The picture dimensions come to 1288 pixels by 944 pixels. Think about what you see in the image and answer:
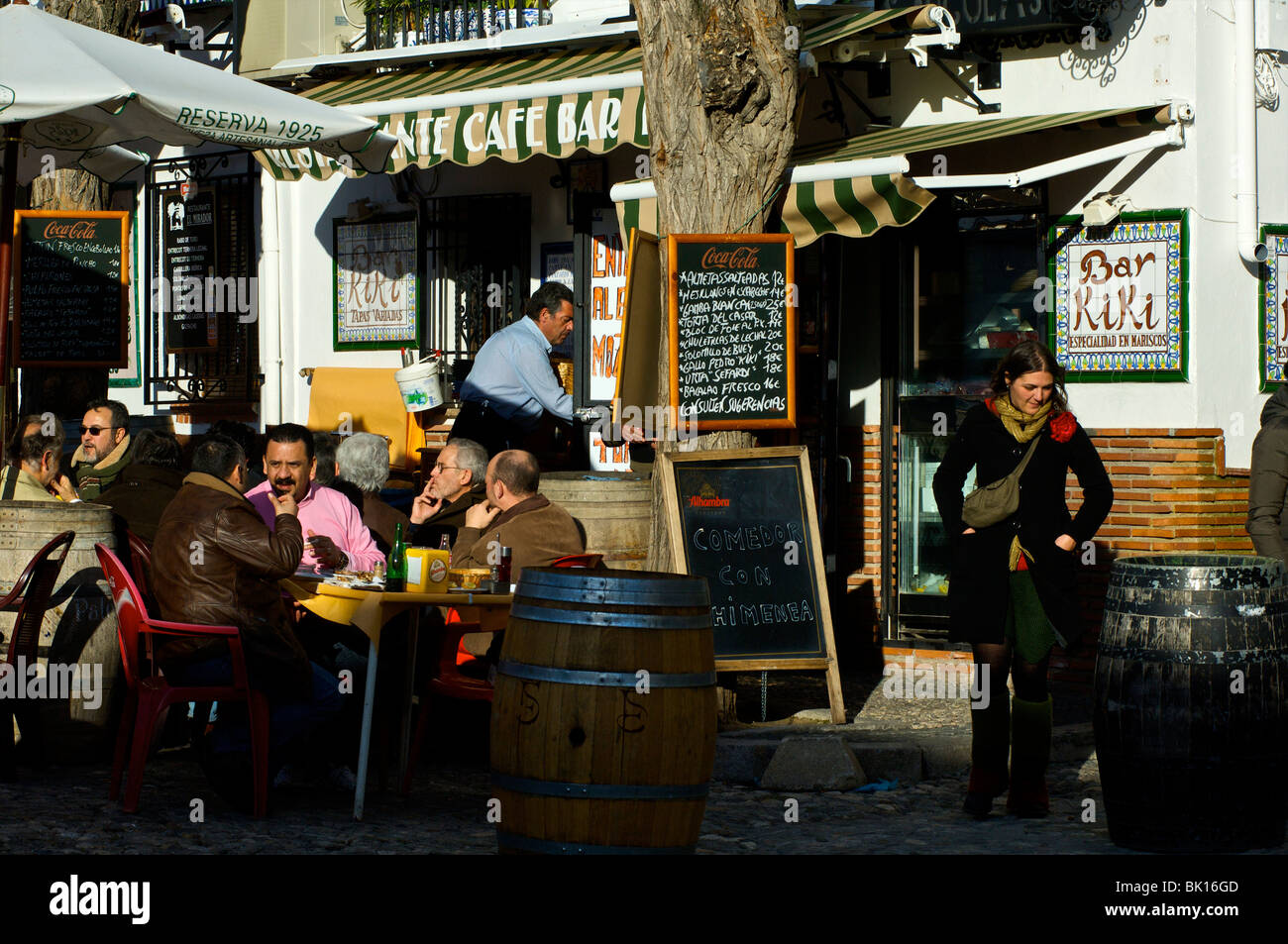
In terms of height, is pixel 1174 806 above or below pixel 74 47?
below

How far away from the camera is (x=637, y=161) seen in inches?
445

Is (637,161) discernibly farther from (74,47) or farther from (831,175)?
(74,47)

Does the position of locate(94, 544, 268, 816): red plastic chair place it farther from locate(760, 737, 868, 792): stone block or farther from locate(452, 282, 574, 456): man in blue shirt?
locate(452, 282, 574, 456): man in blue shirt

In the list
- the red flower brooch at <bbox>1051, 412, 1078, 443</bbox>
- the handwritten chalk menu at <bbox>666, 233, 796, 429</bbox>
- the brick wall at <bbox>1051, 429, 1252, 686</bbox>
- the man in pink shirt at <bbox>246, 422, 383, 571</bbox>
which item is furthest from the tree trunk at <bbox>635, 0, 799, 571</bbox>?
the brick wall at <bbox>1051, 429, 1252, 686</bbox>

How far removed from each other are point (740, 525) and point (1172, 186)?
3119mm

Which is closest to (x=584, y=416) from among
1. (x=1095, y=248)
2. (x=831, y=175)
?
(x=831, y=175)

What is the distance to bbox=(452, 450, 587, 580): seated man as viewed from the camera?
771 cm

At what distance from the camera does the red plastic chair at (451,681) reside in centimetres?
709

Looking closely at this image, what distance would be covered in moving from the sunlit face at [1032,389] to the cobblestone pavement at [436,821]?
1.59m

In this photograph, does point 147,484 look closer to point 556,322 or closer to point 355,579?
point 355,579

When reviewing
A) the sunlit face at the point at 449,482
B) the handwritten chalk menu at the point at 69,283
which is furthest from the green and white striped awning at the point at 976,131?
the handwritten chalk menu at the point at 69,283

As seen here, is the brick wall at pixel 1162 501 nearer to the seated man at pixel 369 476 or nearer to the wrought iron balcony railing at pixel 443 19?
the seated man at pixel 369 476
